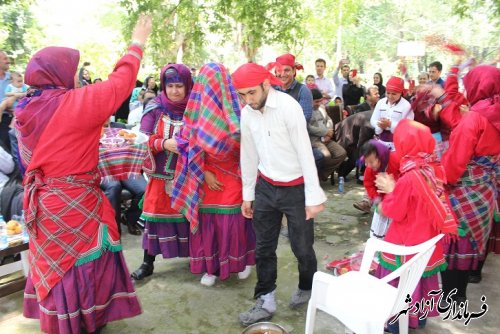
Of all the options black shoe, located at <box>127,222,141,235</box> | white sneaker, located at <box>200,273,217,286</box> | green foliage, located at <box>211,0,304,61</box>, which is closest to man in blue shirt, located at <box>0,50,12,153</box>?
black shoe, located at <box>127,222,141,235</box>

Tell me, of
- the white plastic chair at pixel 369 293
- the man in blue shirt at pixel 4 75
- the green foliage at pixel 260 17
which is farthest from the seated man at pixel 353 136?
the man in blue shirt at pixel 4 75

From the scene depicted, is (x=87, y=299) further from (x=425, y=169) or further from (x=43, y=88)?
(x=425, y=169)

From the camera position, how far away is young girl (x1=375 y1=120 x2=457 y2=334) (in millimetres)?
2582

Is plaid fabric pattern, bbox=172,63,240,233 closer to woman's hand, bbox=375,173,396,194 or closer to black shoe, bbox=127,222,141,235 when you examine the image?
woman's hand, bbox=375,173,396,194

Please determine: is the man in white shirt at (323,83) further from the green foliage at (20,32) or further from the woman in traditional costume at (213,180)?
the green foliage at (20,32)

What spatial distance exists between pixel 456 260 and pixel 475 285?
0.66m

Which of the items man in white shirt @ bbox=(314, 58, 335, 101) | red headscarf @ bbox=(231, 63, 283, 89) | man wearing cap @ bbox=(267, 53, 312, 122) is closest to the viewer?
red headscarf @ bbox=(231, 63, 283, 89)

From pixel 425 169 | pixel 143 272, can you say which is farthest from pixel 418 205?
pixel 143 272

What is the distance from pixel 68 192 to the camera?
8.35 ft

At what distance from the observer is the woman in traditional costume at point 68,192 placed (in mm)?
2381

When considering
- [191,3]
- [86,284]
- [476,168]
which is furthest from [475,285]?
[191,3]

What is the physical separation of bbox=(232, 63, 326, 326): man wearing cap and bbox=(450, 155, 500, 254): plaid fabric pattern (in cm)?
122

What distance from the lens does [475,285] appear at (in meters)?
3.74

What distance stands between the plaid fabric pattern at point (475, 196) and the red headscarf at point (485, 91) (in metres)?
0.35
